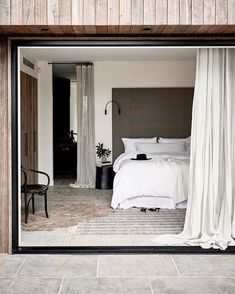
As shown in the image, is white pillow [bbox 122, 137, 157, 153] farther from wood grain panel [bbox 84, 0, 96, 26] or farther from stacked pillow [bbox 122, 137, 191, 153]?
wood grain panel [bbox 84, 0, 96, 26]

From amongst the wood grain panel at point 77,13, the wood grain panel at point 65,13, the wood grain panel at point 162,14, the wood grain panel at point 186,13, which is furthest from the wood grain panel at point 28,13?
the wood grain panel at point 186,13

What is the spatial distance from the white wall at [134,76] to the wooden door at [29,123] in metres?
1.32

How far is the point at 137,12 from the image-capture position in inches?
127

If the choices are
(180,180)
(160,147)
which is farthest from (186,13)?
(160,147)

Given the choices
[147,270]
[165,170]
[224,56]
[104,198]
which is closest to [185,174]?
[165,170]

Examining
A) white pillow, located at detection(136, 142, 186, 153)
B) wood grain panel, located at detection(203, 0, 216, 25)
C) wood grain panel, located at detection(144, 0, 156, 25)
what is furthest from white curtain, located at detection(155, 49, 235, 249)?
white pillow, located at detection(136, 142, 186, 153)

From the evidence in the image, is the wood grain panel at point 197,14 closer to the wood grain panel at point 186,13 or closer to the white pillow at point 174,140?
the wood grain panel at point 186,13

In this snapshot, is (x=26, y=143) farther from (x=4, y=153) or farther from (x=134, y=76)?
(x=4, y=153)

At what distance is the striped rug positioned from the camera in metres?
4.53

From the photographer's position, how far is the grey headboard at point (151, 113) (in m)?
8.09

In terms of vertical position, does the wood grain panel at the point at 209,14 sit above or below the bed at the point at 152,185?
above

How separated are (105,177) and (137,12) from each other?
15.4 feet

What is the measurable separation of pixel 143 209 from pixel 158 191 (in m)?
0.35

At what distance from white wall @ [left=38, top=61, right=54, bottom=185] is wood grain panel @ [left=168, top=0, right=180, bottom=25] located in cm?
510
